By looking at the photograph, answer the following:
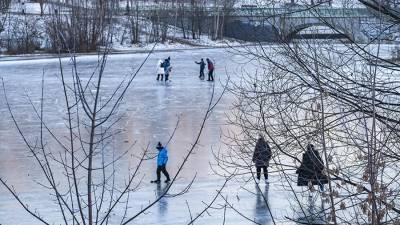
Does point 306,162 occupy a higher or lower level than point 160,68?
higher

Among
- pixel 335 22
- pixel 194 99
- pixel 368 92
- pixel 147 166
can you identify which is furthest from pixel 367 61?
pixel 194 99

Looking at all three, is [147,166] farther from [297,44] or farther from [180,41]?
[180,41]

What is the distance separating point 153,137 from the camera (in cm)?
1748

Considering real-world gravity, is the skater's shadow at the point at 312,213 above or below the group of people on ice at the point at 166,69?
above

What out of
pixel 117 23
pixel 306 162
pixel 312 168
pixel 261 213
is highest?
pixel 306 162

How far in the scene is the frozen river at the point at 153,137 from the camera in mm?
11305

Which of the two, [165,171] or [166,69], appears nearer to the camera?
[165,171]

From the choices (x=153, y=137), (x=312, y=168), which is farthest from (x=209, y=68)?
(x=312, y=168)

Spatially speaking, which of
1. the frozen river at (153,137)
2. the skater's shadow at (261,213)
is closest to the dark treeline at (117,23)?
the frozen river at (153,137)

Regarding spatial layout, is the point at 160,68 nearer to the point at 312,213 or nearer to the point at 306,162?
the point at 306,162

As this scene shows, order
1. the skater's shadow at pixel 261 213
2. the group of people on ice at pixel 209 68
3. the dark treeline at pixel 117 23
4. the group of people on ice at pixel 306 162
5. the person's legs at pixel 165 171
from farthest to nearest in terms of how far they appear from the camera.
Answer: the dark treeline at pixel 117 23
the group of people on ice at pixel 209 68
the person's legs at pixel 165 171
the skater's shadow at pixel 261 213
the group of people on ice at pixel 306 162

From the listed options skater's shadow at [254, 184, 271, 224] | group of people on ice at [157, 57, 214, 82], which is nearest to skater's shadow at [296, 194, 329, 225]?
skater's shadow at [254, 184, 271, 224]

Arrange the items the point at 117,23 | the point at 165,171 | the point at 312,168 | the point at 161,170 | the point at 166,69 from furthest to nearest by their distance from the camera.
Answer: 1. the point at 117,23
2. the point at 166,69
3. the point at 161,170
4. the point at 165,171
5. the point at 312,168

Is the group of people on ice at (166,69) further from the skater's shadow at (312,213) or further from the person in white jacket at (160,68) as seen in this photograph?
the skater's shadow at (312,213)
